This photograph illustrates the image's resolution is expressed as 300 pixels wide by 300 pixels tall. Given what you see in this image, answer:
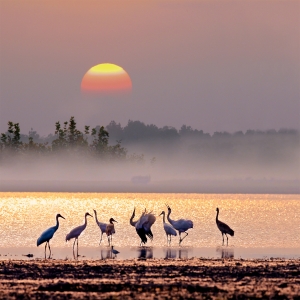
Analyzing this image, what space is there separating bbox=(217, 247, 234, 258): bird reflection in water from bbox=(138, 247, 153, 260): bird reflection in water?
195 centimetres

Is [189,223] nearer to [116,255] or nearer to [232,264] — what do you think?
[116,255]

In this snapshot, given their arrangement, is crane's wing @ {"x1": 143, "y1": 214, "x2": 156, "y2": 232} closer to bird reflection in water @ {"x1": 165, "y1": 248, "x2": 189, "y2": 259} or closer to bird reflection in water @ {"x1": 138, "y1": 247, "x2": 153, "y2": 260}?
bird reflection in water @ {"x1": 138, "y1": 247, "x2": 153, "y2": 260}

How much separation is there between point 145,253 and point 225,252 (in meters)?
2.39

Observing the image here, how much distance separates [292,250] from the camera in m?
27.6

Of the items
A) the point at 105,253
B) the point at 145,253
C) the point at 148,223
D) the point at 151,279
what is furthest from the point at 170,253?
the point at 151,279

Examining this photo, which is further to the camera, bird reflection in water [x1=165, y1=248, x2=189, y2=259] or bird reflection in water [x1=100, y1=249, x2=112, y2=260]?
bird reflection in water [x1=165, y1=248, x2=189, y2=259]

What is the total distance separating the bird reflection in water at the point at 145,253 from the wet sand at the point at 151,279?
2.01 meters

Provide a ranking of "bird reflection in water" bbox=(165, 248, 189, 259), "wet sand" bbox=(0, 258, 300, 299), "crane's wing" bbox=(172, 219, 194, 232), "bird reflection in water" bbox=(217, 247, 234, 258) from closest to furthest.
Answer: "wet sand" bbox=(0, 258, 300, 299)
"bird reflection in water" bbox=(165, 248, 189, 259)
"bird reflection in water" bbox=(217, 247, 234, 258)
"crane's wing" bbox=(172, 219, 194, 232)

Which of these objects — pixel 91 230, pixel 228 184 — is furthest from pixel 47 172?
pixel 91 230

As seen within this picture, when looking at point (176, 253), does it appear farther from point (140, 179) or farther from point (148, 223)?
point (140, 179)

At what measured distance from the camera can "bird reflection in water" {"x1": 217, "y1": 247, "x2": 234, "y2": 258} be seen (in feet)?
83.1

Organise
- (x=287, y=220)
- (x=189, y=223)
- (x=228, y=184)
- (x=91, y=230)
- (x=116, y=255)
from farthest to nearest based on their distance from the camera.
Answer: (x=228, y=184)
(x=287, y=220)
(x=91, y=230)
(x=189, y=223)
(x=116, y=255)

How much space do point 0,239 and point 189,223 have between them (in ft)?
21.4

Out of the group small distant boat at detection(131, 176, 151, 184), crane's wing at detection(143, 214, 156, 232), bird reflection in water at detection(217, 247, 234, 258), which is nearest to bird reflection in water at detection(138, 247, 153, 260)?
crane's wing at detection(143, 214, 156, 232)
